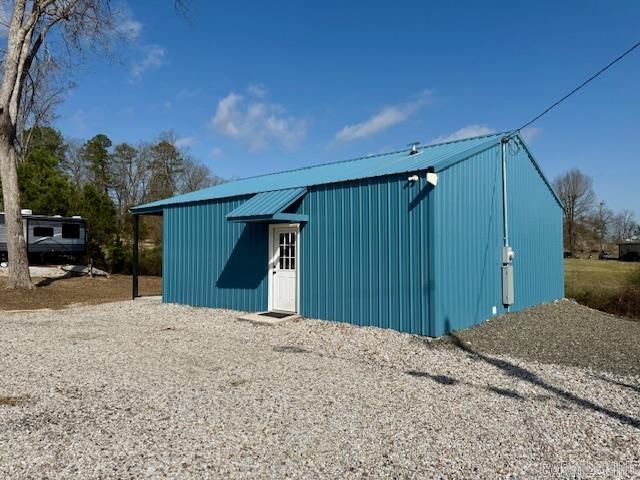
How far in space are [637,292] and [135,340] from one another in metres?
12.1

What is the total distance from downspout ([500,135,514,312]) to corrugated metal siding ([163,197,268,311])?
16.5 feet

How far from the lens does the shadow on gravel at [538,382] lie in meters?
3.89

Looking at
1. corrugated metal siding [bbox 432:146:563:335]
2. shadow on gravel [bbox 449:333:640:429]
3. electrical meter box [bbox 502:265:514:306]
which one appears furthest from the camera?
electrical meter box [bbox 502:265:514:306]

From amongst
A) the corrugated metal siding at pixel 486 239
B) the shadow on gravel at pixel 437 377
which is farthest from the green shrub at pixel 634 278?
the shadow on gravel at pixel 437 377

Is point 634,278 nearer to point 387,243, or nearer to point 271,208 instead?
point 387,243

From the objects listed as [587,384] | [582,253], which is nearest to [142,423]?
[587,384]

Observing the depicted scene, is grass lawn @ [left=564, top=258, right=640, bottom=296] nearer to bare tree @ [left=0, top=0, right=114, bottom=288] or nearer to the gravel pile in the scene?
the gravel pile

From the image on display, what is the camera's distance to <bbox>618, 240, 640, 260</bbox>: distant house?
4722cm

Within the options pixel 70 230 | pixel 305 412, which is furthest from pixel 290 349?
pixel 70 230

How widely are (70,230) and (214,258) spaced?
48.5ft

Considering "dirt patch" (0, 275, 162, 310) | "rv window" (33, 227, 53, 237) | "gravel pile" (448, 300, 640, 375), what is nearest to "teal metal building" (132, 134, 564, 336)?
"gravel pile" (448, 300, 640, 375)

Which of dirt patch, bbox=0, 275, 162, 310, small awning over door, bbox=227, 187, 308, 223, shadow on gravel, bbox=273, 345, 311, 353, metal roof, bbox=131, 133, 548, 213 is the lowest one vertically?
shadow on gravel, bbox=273, 345, 311, 353

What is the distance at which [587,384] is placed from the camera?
4805 mm

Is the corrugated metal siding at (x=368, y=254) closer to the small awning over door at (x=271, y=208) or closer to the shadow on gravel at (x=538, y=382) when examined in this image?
the small awning over door at (x=271, y=208)
